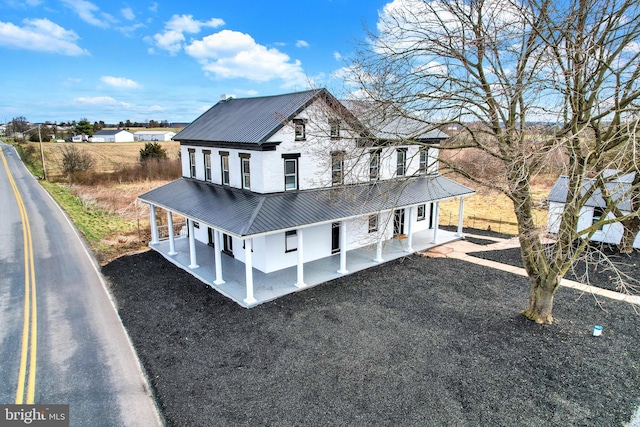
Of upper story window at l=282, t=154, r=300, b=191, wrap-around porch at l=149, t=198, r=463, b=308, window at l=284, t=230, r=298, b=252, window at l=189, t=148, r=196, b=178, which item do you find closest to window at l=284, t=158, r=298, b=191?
upper story window at l=282, t=154, r=300, b=191

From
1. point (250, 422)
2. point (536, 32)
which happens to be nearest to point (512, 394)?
point (250, 422)

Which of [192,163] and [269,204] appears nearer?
[269,204]

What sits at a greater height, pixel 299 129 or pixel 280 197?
→ pixel 299 129

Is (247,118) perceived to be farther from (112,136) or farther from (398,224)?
(112,136)

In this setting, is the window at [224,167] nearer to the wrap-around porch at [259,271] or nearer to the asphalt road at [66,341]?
the wrap-around porch at [259,271]

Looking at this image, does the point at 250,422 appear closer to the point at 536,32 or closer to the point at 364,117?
the point at 364,117

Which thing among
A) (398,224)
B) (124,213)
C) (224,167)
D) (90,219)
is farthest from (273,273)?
(124,213)

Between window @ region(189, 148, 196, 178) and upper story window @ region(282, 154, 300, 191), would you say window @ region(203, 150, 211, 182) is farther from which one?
upper story window @ region(282, 154, 300, 191)

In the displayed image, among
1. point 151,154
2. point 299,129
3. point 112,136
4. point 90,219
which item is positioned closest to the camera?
point 299,129

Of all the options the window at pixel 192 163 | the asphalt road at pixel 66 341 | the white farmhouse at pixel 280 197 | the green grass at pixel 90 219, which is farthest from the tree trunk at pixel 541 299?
the green grass at pixel 90 219
